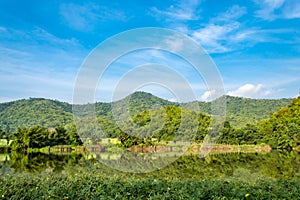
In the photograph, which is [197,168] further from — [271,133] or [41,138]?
[271,133]

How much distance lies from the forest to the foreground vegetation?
26.0ft

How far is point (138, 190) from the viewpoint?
3529mm

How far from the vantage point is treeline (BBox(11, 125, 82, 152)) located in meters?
29.5

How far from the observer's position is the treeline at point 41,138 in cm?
2945

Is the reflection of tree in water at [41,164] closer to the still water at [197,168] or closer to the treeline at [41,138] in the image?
the still water at [197,168]

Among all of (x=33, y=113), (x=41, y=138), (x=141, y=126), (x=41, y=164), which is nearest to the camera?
(x=41, y=164)

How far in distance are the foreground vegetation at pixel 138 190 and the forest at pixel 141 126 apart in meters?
7.93

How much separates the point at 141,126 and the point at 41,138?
48.9 ft

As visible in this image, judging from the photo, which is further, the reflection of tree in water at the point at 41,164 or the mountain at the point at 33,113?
the mountain at the point at 33,113

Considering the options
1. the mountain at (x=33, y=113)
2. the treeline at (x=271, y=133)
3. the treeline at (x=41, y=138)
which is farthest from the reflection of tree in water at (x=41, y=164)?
the treeline at (x=271, y=133)

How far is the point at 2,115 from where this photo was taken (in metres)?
42.2

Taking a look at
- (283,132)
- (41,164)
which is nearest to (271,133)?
(283,132)

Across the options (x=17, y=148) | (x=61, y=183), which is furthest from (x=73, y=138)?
(x=61, y=183)

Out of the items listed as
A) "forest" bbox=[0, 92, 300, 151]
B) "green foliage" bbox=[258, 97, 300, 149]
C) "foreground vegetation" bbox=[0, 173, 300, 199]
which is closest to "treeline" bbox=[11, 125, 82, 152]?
"forest" bbox=[0, 92, 300, 151]
